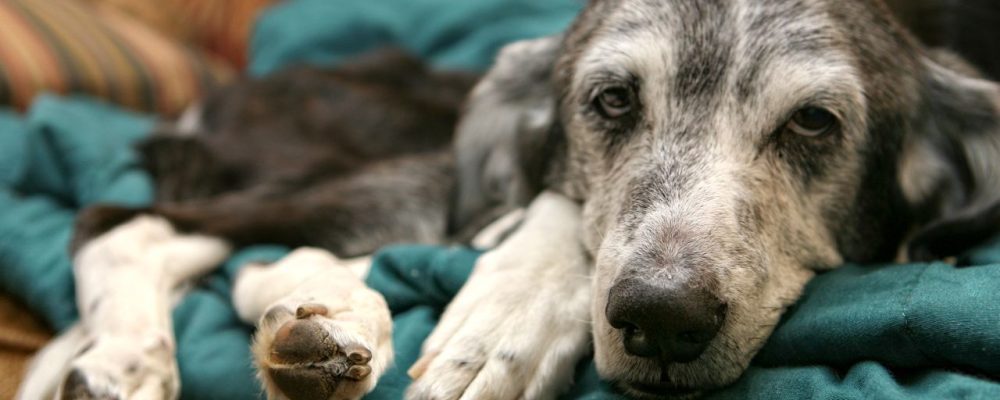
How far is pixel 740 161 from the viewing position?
1507mm

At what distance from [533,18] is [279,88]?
39.2 inches

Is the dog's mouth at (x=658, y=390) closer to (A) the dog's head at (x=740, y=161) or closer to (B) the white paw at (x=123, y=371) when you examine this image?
(A) the dog's head at (x=740, y=161)

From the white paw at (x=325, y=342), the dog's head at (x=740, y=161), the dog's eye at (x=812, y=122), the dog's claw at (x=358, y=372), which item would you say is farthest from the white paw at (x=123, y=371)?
the dog's eye at (x=812, y=122)

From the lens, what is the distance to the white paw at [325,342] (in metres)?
1.21

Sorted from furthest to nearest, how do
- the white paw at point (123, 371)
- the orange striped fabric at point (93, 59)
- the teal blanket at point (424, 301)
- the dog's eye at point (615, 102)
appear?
the orange striped fabric at point (93, 59) → the dog's eye at point (615, 102) → the white paw at point (123, 371) → the teal blanket at point (424, 301)

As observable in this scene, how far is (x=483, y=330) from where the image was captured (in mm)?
1385

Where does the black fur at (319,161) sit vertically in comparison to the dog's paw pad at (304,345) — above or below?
below

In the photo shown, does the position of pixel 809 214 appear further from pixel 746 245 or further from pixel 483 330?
pixel 483 330

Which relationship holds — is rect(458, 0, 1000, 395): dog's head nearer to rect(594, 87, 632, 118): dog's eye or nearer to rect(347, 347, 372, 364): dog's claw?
rect(594, 87, 632, 118): dog's eye

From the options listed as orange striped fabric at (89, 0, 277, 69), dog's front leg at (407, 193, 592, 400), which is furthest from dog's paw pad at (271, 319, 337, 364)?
orange striped fabric at (89, 0, 277, 69)

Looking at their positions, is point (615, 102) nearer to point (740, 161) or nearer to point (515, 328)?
point (740, 161)

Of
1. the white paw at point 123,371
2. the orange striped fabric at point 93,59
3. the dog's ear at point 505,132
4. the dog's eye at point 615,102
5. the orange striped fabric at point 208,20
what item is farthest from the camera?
the orange striped fabric at point 208,20

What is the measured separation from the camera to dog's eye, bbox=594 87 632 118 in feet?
5.49

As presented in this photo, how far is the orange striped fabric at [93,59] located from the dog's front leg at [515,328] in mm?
2282
